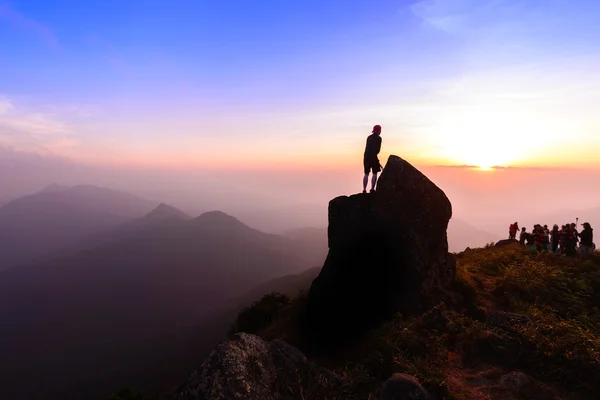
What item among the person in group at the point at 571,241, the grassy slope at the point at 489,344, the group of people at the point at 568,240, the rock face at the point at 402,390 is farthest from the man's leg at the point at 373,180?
the person in group at the point at 571,241

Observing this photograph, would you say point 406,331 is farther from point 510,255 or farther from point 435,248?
point 510,255

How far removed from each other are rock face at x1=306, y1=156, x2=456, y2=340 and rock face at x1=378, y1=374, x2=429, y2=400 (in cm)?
443

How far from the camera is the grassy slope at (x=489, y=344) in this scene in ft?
27.8

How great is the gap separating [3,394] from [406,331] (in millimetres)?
205585

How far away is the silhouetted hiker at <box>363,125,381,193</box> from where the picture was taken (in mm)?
14844

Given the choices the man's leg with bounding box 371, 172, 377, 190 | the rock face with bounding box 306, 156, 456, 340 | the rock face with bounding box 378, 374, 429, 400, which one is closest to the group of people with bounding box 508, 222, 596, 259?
the rock face with bounding box 306, 156, 456, 340

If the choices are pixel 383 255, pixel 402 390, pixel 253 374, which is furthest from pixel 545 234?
pixel 253 374

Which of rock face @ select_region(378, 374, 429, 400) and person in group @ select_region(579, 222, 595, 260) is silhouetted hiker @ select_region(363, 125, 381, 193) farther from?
person in group @ select_region(579, 222, 595, 260)

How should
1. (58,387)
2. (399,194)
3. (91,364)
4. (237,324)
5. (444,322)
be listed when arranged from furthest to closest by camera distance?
(91,364)
(58,387)
(237,324)
(399,194)
(444,322)

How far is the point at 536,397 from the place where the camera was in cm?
799

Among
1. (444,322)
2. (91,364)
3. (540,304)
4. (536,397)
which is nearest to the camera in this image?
(536,397)

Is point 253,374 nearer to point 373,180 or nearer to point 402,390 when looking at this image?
point 402,390

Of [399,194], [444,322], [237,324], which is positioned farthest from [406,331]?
[237,324]

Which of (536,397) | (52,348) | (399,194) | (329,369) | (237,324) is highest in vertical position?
(399,194)
